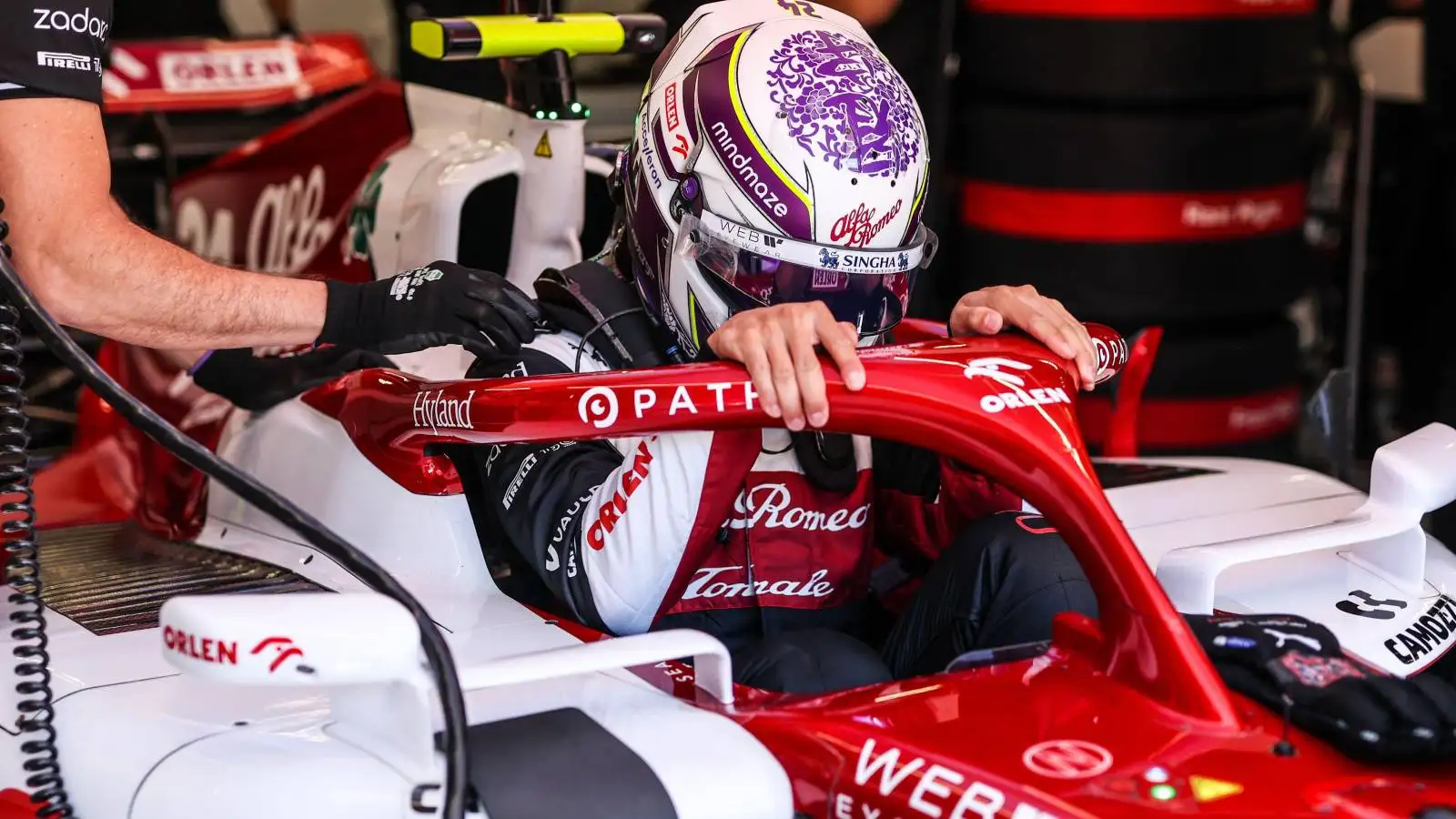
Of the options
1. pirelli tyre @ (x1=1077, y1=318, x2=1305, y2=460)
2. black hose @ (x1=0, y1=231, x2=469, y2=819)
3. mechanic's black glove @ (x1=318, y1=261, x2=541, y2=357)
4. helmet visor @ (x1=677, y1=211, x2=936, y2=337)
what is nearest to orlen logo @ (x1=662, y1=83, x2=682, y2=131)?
helmet visor @ (x1=677, y1=211, x2=936, y2=337)

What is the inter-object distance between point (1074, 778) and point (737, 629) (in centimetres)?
55

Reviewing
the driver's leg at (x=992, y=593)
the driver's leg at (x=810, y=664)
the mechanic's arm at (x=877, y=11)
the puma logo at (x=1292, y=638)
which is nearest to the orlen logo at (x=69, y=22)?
the driver's leg at (x=810, y=664)

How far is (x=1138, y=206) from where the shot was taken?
10.8ft

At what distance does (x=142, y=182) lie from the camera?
342 centimetres

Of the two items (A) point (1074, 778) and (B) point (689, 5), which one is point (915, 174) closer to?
(A) point (1074, 778)

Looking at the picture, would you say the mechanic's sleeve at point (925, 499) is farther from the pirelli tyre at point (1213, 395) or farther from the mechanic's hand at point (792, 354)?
the pirelli tyre at point (1213, 395)

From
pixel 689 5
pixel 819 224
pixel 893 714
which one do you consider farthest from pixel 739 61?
pixel 689 5

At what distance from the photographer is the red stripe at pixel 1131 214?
3309 millimetres

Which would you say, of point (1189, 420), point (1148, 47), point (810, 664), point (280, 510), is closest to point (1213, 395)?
point (1189, 420)

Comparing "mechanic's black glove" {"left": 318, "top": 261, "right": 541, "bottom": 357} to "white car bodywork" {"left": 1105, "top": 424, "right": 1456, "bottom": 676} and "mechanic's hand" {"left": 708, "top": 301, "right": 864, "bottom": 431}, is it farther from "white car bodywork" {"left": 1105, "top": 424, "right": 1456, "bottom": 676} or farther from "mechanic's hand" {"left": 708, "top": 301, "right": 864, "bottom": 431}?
"white car bodywork" {"left": 1105, "top": 424, "right": 1456, "bottom": 676}

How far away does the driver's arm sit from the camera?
60.3 inches

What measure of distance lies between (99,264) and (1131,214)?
224cm

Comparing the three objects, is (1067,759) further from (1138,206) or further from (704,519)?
(1138,206)

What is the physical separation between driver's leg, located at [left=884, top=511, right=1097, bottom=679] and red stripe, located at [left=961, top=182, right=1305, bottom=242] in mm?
1787
